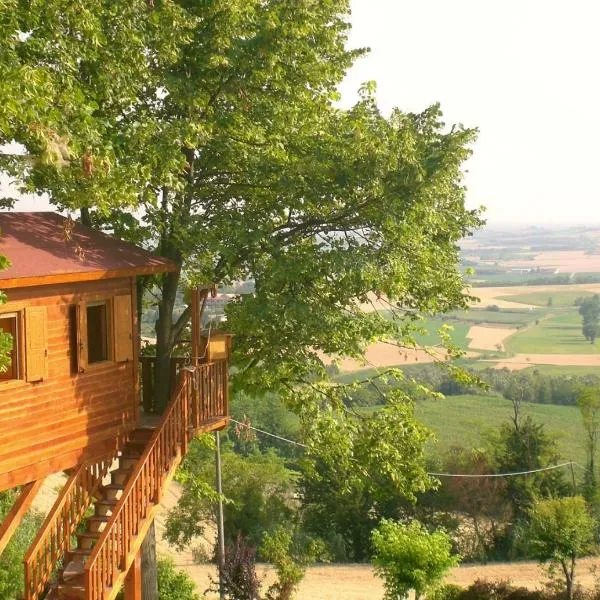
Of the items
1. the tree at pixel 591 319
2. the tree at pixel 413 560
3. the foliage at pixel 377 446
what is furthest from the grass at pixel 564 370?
the foliage at pixel 377 446

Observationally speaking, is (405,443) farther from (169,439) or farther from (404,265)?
(169,439)

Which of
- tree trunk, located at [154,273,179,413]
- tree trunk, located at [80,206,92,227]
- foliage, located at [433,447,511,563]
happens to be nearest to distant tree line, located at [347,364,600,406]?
foliage, located at [433,447,511,563]

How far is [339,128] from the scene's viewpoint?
15.4 meters

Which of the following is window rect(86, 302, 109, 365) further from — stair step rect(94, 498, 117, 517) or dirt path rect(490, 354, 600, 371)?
dirt path rect(490, 354, 600, 371)

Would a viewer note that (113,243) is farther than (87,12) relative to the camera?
Yes

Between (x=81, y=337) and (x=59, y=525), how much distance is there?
10.7 feet

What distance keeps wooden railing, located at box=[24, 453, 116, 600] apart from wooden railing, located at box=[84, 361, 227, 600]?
1.06 meters

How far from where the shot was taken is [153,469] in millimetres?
12477

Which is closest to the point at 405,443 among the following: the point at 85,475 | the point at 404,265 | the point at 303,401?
the point at 303,401

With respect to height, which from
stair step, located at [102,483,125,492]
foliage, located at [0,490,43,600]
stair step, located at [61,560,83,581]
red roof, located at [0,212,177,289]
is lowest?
foliage, located at [0,490,43,600]

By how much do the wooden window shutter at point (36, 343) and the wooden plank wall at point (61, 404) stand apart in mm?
123

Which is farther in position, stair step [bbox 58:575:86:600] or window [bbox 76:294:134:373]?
window [bbox 76:294:134:373]

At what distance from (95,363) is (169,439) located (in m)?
1.76

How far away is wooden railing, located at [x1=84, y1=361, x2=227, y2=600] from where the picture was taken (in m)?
11.3
